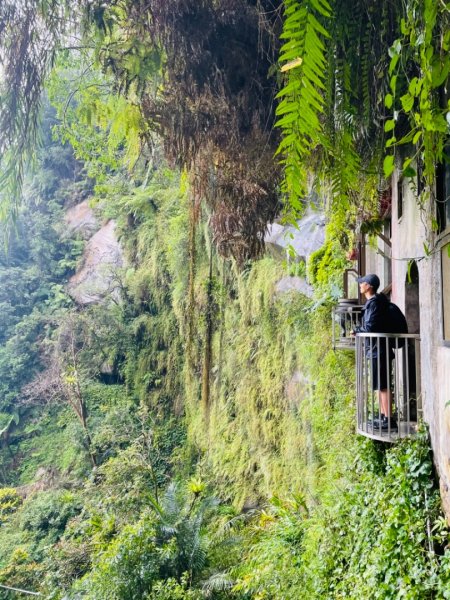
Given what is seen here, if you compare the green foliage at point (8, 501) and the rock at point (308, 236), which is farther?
the green foliage at point (8, 501)

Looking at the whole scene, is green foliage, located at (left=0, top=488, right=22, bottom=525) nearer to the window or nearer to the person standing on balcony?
the person standing on balcony

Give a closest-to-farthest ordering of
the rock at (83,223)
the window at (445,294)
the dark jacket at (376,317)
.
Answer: the window at (445,294) < the dark jacket at (376,317) < the rock at (83,223)

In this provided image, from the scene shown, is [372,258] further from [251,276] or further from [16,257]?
[16,257]

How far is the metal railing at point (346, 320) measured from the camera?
194 inches

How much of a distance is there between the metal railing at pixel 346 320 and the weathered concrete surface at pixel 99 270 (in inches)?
369

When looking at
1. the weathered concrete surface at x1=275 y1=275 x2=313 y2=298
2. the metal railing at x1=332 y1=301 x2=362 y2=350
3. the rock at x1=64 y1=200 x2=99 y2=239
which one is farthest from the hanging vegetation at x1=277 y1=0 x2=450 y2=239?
the rock at x1=64 y1=200 x2=99 y2=239

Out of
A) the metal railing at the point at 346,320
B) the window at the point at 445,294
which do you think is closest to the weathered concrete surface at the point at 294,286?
the metal railing at the point at 346,320

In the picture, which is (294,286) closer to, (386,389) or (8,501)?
(386,389)

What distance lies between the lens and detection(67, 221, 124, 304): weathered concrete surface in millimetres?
13906

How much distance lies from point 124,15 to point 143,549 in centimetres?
581

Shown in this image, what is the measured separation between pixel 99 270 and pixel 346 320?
10812 millimetres

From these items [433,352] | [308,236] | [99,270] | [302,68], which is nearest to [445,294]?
[433,352]

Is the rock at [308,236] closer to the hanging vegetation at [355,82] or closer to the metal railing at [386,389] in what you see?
the metal railing at [386,389]

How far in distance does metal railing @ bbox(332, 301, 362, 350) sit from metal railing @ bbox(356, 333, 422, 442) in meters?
1.21
